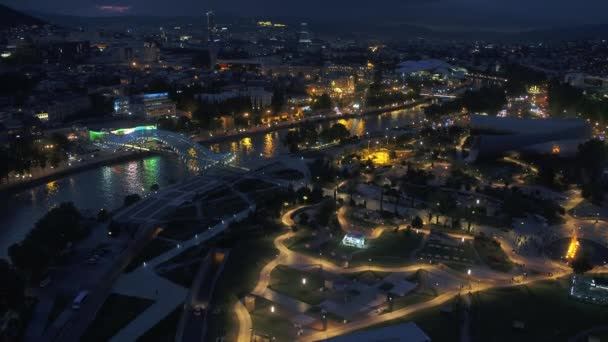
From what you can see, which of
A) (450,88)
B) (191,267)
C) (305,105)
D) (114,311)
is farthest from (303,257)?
(450,88)

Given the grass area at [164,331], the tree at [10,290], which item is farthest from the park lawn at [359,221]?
the tree at [10,290]

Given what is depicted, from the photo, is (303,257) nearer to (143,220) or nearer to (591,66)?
(143,220)

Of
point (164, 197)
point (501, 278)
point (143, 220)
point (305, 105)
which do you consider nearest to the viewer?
point (501, 278)

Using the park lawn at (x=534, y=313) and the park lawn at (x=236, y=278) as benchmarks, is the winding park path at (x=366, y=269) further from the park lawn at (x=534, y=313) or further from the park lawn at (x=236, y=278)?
the park lawn at (x=534, y=313)

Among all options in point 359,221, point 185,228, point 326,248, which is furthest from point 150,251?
point 359,221

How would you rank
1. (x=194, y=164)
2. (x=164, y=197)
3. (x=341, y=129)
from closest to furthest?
(x=164, y=197) → (x=194, y=164) → (x=341, y=129)

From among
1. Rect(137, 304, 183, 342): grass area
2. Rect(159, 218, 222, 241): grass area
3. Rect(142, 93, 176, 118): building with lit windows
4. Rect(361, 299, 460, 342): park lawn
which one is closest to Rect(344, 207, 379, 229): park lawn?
Rect(159, 218, 222, 241): grass area

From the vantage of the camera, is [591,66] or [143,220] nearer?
[143,220]
